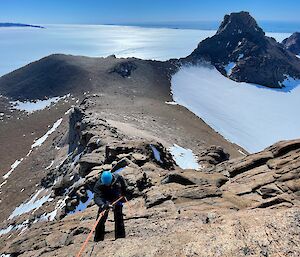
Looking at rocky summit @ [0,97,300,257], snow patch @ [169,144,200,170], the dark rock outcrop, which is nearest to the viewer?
rocky summit @ [0,97,300,257]

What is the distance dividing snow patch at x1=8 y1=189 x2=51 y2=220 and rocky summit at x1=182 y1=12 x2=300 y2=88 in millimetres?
118862

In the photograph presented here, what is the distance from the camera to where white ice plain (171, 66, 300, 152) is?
96913mm

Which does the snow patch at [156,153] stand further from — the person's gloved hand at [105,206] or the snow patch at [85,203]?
the person's gloved hand at [105,206]

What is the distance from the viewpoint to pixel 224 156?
151 ft

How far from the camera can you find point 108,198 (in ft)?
49.6

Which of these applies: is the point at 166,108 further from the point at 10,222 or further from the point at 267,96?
the point at 267,96

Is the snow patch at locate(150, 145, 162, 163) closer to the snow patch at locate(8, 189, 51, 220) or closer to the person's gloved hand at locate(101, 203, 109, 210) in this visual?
the snow patch at locate(8, 189, 51, 220)

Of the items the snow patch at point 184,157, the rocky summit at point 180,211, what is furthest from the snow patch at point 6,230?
the snow patch at point 184,157

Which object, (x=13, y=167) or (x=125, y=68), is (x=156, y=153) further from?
(x=125, y=68)

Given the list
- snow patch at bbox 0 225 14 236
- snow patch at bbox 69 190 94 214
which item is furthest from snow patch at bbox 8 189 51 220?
snow patch at bbox 69 190 94 214

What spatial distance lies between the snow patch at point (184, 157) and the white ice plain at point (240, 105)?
37.2 m

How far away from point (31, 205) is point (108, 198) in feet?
83.1

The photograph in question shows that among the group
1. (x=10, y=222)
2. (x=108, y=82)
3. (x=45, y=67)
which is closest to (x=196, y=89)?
(x=108, y=82)

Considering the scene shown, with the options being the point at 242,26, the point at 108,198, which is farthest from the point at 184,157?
the point at 242,26
